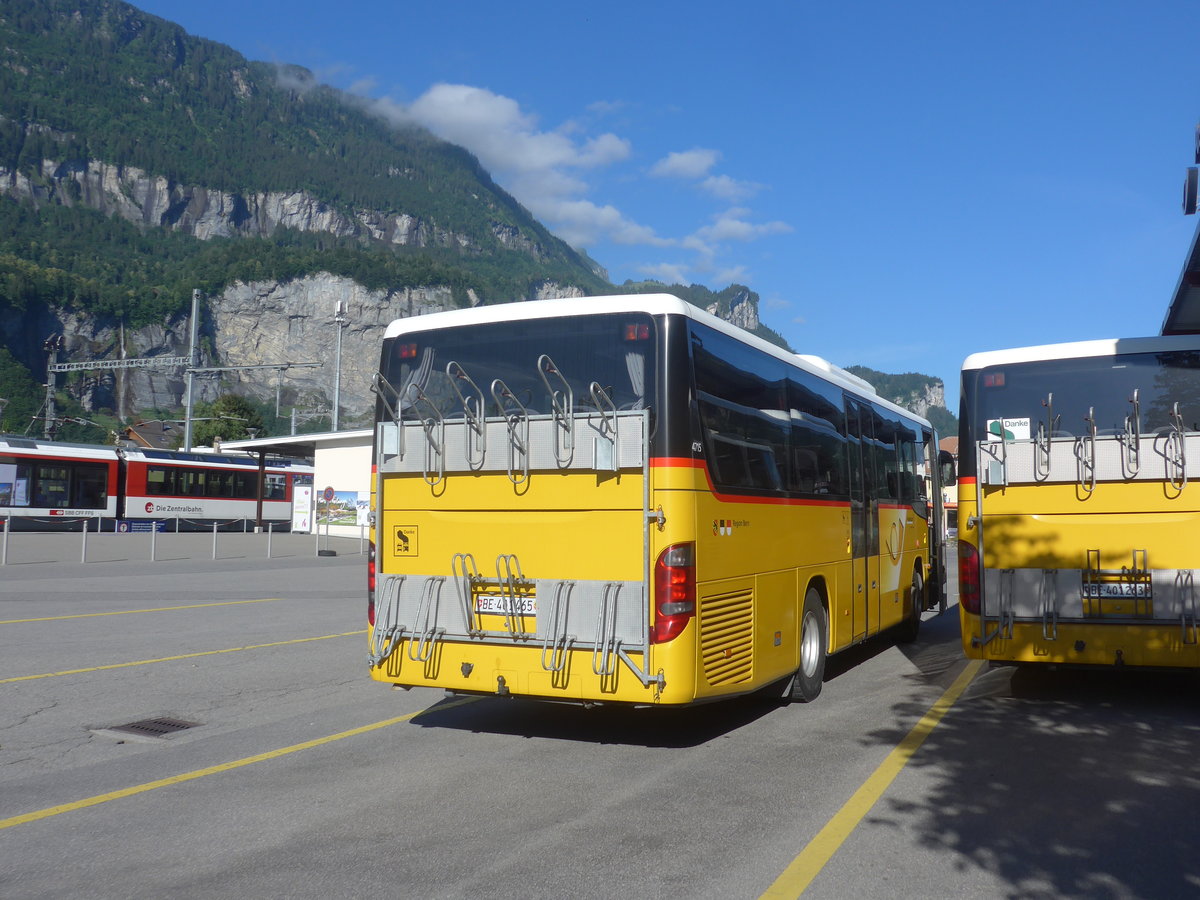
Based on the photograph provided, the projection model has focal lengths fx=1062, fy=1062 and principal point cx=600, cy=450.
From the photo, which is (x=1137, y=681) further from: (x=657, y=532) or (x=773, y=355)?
(x=657, y=532)

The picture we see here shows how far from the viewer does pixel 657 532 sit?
6535 millimetres

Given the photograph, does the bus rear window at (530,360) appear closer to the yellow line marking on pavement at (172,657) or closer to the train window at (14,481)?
the yellow line marking on pavement at (172,657)

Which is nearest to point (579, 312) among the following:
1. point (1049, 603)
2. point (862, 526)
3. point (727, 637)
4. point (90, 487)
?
point (727, 637)

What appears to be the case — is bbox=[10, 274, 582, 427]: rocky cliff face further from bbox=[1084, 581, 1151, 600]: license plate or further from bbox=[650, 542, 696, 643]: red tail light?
bbox=[650, 542, 696, 643]: red tail light

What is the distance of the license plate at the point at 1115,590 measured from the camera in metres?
8.09

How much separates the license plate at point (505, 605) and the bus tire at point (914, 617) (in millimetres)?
7681

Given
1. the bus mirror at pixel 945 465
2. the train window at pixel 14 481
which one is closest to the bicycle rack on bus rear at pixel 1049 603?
the bus mirror at pixel 945 465

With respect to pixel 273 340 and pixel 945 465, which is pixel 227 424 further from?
pixel 945 465

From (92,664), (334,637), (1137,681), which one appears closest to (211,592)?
(334,637)

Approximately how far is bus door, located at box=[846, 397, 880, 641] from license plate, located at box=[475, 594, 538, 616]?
174 inches

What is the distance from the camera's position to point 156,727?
25.2 ft

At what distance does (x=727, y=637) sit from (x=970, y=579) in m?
2.70

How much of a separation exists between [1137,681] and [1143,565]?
7.93ft

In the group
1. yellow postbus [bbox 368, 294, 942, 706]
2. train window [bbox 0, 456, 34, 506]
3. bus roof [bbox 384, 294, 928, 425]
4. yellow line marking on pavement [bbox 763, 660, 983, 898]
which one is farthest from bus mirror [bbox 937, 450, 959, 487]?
train window [bbox 0, 456, 34, 506]
